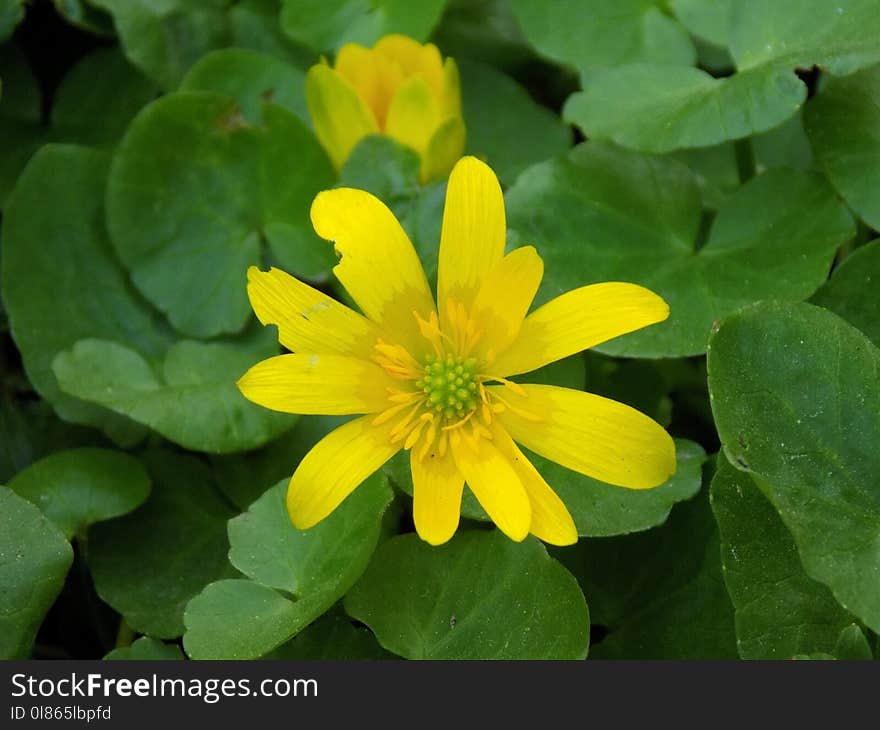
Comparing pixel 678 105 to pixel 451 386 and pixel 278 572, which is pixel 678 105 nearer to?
pixel 451 386

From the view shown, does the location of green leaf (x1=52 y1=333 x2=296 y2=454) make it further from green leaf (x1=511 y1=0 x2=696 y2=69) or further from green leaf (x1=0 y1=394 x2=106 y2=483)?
green leaf (x1=511 y1=0 x2=696 y2=69)

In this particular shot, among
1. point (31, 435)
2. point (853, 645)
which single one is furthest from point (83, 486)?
point (853, 645)

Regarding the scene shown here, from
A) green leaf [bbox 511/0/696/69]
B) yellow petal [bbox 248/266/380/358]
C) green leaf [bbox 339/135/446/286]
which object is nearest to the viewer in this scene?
yellow petal [bbox 248/266/380/358]

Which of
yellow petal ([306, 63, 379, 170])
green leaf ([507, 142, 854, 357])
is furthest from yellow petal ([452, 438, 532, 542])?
yellow petal ([306, 63, 379, 170])

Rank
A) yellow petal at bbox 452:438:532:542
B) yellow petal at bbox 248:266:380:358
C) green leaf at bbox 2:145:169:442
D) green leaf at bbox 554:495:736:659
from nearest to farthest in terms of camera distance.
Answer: yellow petal at bbox 452:438:532:542 → yellow petal at bbox 248:266:380:358 → green leaf at bbox 554:495:736:659 → green leaf at bbox 2:145:169:442

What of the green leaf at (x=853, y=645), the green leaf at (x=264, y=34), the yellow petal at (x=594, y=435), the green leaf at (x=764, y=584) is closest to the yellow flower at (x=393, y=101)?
the green leaf at (x=264, y=34)

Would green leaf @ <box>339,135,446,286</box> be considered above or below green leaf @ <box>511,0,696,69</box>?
below

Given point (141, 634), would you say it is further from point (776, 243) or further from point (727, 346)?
point (776, 243)
